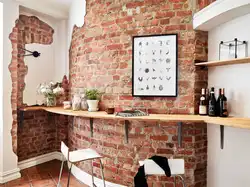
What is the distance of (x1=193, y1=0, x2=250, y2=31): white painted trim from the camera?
1735 mm

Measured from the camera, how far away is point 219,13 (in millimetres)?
1858

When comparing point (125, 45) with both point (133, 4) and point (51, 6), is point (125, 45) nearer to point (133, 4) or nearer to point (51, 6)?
point (133, 4)

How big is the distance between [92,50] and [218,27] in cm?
151

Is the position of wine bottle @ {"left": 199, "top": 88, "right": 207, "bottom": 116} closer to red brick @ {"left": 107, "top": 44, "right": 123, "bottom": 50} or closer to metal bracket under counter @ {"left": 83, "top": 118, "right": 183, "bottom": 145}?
metal bracket under counter @ {"left": 83, "top": 118, "right": 183, "bottom": 145}

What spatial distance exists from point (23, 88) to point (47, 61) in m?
0.65

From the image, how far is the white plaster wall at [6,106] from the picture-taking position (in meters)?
2.93

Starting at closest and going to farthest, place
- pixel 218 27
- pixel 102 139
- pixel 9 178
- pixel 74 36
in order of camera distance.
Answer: pixel 218 27 → pixel 102 139 → pixel 9 178 → pixel 74 36

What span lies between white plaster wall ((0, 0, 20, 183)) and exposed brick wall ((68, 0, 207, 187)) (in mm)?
1015

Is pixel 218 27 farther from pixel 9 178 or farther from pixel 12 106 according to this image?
pixel 9 178

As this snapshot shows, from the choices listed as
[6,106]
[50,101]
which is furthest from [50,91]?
[6,106]

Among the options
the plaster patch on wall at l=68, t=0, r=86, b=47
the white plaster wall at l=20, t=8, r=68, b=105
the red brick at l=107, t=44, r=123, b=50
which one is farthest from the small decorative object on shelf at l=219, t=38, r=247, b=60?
the white plaster wall at l=20, t=8, r=68, b=105

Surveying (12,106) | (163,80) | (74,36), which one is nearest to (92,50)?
(74,36)

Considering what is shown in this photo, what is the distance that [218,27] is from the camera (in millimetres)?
2186

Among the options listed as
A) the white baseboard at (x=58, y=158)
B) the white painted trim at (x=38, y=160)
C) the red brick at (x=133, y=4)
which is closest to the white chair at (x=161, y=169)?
the white baseboard at (x=58, y=158)
